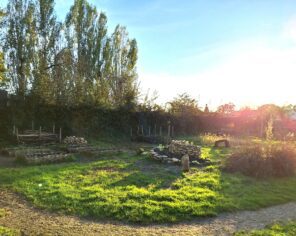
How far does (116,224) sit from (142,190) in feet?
6.94

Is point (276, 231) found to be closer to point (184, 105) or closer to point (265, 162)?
point (265, 162)

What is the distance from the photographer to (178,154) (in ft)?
43.3

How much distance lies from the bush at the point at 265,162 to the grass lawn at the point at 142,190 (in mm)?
499

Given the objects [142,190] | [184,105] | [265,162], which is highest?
[184,105]

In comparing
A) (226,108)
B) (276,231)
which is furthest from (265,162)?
(226,108)

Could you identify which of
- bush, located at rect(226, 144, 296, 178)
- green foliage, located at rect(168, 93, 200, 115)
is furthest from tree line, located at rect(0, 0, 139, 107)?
bush, located at rect(226, 144, 296, 178)

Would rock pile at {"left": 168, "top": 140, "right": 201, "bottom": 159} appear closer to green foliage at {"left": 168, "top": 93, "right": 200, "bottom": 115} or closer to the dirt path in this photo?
the dirt path

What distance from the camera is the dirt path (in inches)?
208

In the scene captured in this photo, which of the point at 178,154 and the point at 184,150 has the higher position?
the point at 184,150

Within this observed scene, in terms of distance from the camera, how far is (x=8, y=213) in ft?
20.0

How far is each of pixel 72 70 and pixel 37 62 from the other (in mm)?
2640

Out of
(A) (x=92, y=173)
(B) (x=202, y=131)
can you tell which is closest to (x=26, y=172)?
(A) (x=92, y=173)

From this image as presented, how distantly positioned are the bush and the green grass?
463 cm

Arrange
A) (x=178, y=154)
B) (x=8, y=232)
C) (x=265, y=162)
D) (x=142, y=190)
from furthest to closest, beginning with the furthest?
1. (x=178, y=154)
2. (x=265, y=162)
3. (x=142, y=190)
4. (x=8, y=232)
